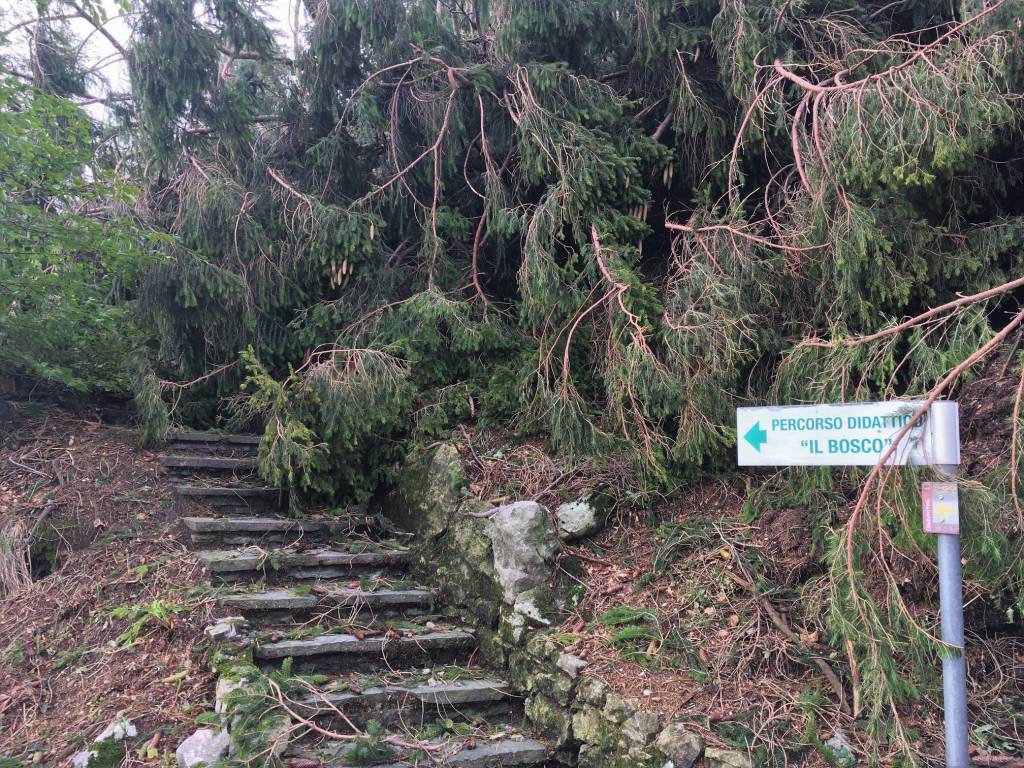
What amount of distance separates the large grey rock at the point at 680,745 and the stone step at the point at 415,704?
1.13m

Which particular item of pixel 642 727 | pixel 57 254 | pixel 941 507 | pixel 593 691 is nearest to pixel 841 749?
pixel 642 727

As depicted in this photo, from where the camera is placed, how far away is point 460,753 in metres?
3.76

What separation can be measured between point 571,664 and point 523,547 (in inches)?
32.9

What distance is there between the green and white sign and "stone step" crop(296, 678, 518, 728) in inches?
85.3

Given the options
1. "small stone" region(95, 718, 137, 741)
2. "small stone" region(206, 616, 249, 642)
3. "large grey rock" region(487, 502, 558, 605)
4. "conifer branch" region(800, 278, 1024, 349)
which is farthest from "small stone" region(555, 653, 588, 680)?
"small stone" region(95, 718, 137, 741)

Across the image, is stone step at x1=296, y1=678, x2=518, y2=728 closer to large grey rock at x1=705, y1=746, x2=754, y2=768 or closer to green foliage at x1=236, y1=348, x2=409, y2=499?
large grey rock at x1=705, y1=746, x2=754, y2=768

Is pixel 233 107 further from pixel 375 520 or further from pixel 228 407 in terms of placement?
pixel 375 520

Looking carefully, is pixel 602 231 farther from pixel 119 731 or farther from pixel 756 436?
pixel 119 731

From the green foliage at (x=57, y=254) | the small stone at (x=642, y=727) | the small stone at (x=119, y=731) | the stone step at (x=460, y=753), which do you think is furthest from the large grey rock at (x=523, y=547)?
the green foliage at (x=57, y=254)

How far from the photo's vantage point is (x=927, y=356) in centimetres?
358

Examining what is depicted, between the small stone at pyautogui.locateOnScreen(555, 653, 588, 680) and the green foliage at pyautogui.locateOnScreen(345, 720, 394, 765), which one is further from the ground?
the small stone at pyautogui.locateOnScreen(555, 653, 588, 680)

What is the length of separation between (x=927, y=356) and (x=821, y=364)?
48cm

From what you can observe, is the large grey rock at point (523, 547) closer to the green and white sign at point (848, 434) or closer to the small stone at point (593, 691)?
the small stone at point (593, 691)

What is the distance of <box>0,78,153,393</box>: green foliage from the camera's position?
4.88m
